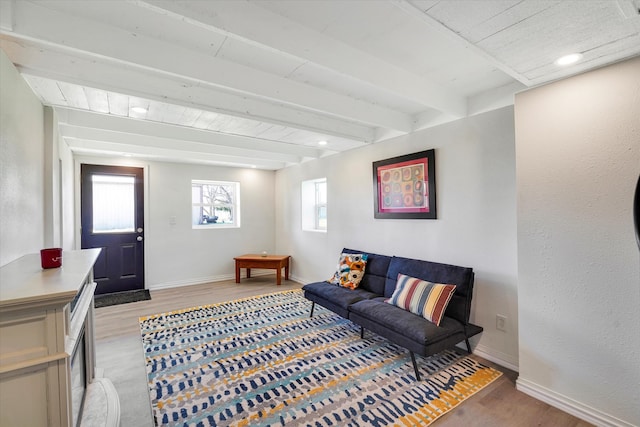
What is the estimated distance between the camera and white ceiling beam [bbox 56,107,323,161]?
8.94ft

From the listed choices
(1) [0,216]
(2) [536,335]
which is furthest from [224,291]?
(2) [536,335]

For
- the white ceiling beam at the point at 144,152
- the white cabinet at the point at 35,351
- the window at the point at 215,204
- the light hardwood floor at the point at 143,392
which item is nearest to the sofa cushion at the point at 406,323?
the light hardwood floor at the point at 143,392

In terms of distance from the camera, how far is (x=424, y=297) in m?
2.41

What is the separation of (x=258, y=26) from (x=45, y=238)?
2370 millimetres

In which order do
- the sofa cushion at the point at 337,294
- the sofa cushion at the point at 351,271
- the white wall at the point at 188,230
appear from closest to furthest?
the sofa cushion at the point at 337,294
the sofa cushion at the point at 351,271
the white wall at the point at 188,230

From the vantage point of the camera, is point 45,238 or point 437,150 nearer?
point 45,238

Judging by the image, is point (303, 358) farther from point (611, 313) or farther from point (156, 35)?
point (156, 35)

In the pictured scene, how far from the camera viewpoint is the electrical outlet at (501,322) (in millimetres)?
2354

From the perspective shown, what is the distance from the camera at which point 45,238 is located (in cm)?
227

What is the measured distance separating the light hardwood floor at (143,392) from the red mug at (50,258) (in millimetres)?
1067

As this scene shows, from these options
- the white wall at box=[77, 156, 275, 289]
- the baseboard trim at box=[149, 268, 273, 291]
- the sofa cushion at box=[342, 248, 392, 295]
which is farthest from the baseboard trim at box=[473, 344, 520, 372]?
the white wall at box=[77, 156, 275, 289]

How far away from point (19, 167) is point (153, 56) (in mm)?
1077

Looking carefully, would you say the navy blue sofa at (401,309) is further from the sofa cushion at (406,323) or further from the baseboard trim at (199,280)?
the baseboard trim at (199,280)

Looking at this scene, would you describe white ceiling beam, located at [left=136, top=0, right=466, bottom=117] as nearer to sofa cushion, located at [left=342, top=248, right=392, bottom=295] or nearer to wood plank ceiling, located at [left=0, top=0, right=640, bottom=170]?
wood plank ceiling, located at [left=0, top=0, right=640, bottom=170]
